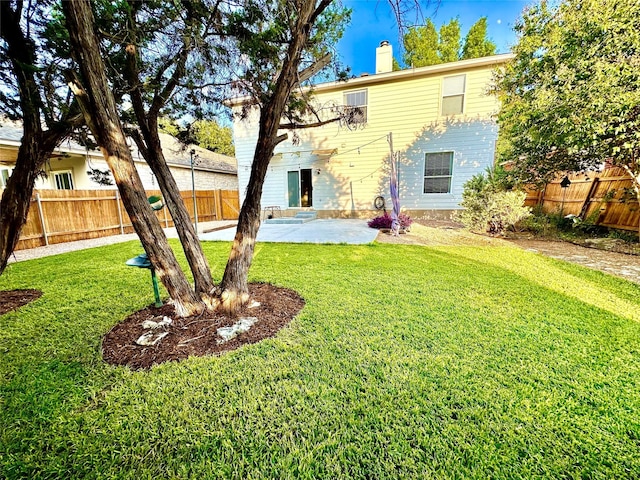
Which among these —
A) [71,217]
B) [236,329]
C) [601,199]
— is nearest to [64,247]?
[71,217]

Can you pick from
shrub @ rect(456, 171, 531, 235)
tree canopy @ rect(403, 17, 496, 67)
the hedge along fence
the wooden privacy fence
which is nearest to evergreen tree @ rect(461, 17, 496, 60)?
tree canopy @ rect(403, 17, 496, 67)

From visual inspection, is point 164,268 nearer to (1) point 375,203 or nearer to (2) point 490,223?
(2) point 490,223

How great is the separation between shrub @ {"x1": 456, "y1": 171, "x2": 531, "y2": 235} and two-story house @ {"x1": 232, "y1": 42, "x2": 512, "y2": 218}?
2.68 m

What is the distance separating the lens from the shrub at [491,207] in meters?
7.23

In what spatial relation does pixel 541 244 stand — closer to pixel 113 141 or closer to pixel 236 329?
pixel 236 329

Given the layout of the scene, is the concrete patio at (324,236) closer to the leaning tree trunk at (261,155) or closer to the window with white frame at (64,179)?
the leaning tree trunk at (261,155)

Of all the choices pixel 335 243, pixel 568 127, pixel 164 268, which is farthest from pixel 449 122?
pixel 164 268

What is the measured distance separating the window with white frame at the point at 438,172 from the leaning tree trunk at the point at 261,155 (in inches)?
359

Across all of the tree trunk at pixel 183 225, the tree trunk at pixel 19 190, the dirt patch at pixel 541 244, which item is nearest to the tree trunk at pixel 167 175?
the tree trunk at pixel 183 225

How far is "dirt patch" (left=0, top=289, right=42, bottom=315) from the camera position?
3.45 meters

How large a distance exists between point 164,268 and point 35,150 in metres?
1.77

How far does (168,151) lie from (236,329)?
15548mm

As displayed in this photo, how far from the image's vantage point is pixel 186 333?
2682mm

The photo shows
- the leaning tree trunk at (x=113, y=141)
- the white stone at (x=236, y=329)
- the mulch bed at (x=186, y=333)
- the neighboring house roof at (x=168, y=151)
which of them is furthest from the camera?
the neighboring house roof at (x=168, y=151)
